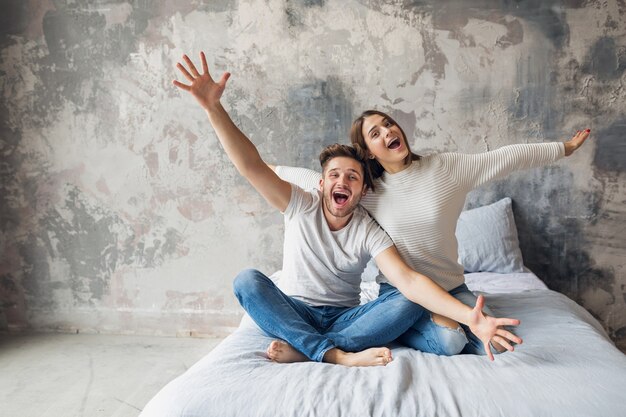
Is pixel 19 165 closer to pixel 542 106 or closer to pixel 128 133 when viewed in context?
pixel 128 133

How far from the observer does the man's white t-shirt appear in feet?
6.57

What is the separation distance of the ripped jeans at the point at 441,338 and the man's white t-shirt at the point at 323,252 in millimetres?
181

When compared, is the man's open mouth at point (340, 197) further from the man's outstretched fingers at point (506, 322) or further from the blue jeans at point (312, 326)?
the man's outstretched fingers at point (506, 322)

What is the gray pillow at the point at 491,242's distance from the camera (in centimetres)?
281

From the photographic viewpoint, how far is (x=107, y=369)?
9.14 ft

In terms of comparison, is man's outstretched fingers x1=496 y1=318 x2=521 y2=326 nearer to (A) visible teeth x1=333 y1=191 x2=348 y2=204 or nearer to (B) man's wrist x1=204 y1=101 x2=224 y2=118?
→ (A) visible teeth x1=333 y1=191 x2=348 y2=204

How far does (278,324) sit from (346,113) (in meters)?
1.53

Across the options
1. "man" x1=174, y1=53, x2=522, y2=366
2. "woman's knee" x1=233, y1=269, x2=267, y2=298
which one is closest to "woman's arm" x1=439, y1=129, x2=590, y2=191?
"man" x1=174, y1=53, x2=522, y2=366

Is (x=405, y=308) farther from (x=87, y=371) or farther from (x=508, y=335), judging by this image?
(x=87, y=371)

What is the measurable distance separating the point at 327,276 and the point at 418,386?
60 centimetres

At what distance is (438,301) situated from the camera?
1797 millimetres

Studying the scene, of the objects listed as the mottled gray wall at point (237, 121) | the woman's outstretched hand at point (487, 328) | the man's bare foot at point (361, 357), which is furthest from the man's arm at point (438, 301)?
the mottled gray wall at point (237, 121)

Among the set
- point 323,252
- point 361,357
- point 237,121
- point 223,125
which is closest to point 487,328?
point 361,357

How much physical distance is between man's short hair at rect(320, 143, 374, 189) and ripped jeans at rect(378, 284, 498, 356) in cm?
43
